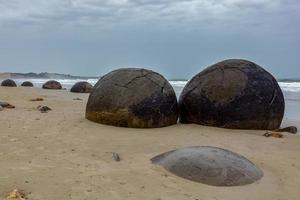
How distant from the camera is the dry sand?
3.63m

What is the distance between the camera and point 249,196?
376 centimetres

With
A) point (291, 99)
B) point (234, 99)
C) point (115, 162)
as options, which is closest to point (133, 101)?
point (234, 99)

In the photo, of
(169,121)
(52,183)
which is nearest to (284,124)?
(169,121)

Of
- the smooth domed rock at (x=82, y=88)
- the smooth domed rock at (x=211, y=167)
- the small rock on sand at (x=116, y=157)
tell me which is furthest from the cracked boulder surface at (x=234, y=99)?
the smooth domed rock at (x=82, y=88)

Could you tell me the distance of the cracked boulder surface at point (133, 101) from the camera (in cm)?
715

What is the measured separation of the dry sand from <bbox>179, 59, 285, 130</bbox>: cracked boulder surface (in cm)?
29

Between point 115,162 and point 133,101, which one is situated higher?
point 133,101

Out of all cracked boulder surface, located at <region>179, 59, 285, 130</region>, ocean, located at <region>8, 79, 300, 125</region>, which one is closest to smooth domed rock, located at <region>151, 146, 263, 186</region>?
cracked boulder surface, located at <region>179, 59, 285, 130</region>

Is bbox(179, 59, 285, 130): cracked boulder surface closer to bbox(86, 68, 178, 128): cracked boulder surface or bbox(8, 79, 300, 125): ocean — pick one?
bbox(86, 68, 178, 128): cracked boulder surface

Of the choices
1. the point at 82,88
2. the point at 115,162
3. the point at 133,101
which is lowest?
the point at 82,88

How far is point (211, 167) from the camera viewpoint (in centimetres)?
420

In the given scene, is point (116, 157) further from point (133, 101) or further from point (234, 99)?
point (234, 99)

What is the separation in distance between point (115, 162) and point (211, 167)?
3.36 feet

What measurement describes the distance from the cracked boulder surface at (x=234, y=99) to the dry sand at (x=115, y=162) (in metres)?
0.29
